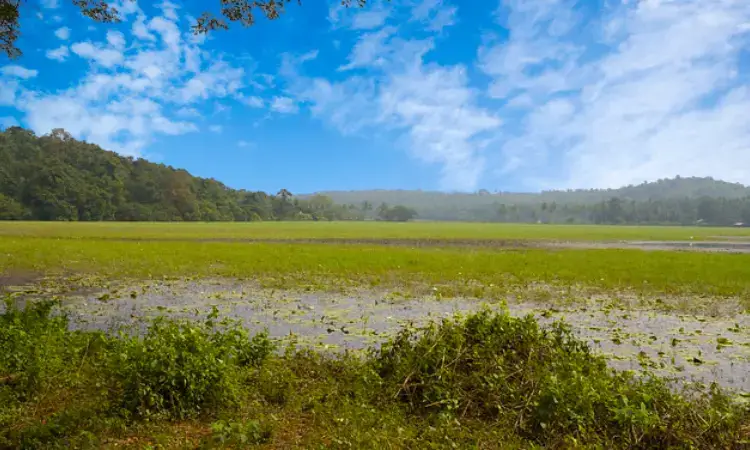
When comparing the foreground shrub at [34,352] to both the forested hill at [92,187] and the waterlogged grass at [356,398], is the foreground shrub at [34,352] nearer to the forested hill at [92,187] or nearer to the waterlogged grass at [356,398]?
the waterlogged grass at [356,398]

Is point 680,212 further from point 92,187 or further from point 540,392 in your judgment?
point 540,392

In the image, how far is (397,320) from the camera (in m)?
12.0

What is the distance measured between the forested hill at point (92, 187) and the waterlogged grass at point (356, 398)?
102 meters

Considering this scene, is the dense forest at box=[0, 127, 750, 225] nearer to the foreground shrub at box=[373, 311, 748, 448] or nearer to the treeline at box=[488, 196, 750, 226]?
the treeline at box=[488, 196, 750, 226]

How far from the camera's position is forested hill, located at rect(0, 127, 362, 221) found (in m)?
95.8

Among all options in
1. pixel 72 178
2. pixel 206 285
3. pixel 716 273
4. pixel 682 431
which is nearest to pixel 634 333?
pixel 682 431

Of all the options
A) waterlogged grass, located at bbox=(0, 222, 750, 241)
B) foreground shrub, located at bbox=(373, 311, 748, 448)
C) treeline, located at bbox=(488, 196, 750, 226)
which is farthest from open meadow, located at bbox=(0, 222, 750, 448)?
treeline, located at bbox=(488, 196, 750, 226)

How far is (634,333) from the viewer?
11055mm

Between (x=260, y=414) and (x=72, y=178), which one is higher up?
(x=72, y=178)

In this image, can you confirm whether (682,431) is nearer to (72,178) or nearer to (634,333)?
(634,333)

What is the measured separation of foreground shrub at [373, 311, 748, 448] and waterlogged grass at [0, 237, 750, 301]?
361 inches

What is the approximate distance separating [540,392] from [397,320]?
613cm

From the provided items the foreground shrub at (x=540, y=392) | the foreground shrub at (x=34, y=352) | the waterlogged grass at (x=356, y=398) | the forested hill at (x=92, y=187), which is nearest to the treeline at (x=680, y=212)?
the forested hill at (x=92, y=187)

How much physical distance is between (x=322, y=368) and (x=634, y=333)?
6.85m
